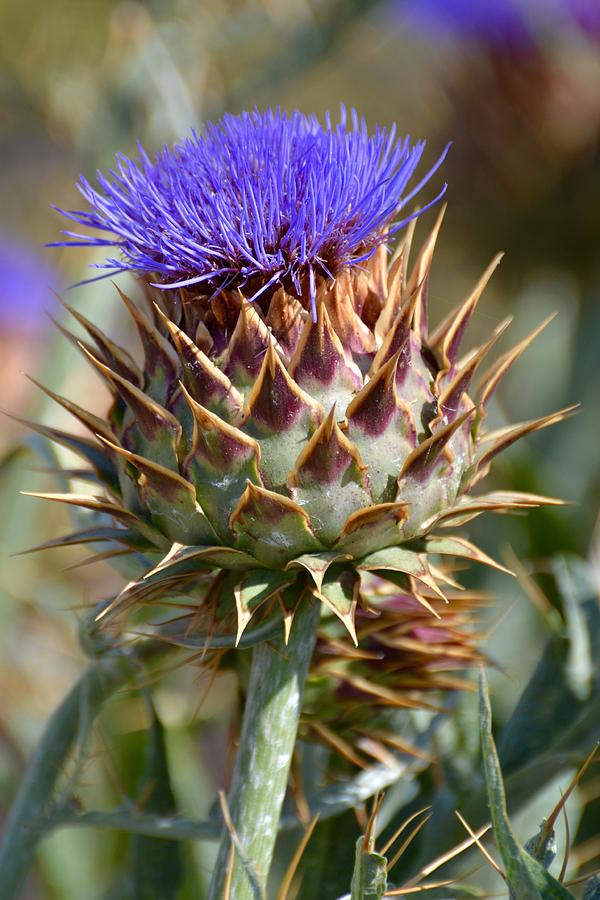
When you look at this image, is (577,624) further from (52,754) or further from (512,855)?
(52,754)

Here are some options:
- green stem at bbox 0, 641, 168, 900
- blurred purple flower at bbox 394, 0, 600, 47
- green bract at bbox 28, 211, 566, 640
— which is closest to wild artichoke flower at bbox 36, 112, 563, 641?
green bract at bbox 28, 211, 566, 640

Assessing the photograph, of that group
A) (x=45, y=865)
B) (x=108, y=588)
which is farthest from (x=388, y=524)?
(x=108, y=588)

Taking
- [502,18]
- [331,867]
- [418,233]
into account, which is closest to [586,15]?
[502,18]

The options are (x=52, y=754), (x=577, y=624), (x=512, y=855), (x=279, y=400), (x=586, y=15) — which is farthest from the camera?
(x=586, y=15)

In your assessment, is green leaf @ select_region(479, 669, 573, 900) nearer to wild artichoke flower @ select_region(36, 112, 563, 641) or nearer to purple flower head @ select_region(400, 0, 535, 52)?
wild artichoke flower @ select_region(36, 112, 563, 641)

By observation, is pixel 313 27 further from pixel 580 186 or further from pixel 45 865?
pixel 45 865

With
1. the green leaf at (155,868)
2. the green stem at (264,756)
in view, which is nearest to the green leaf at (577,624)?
the green stem at (264,756)

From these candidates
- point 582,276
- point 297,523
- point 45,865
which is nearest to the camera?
point 297,523
